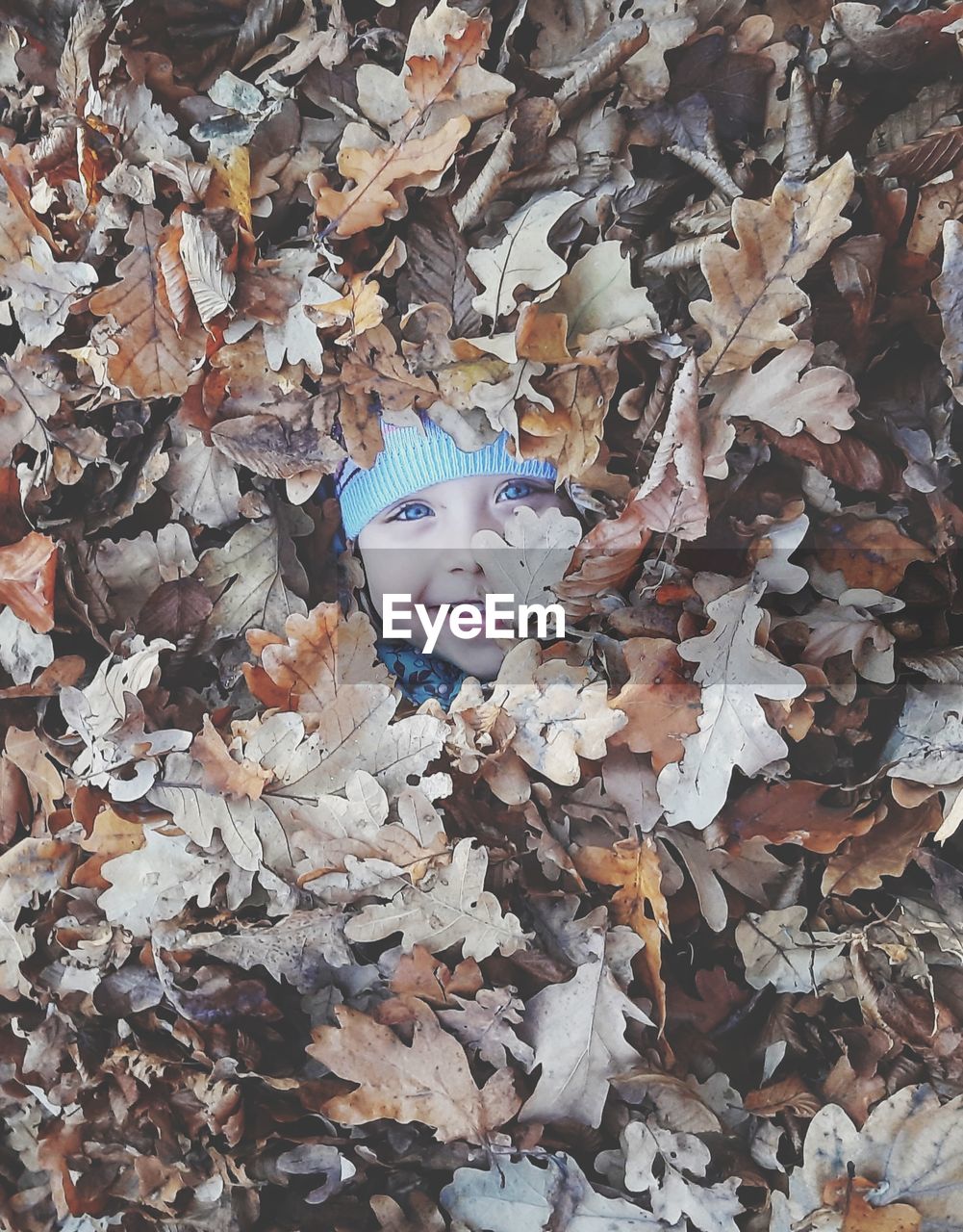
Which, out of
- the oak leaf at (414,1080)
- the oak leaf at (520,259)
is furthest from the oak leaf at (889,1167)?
the oak leaf at (520,259)

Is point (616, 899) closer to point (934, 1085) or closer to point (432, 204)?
point (934, 1085)

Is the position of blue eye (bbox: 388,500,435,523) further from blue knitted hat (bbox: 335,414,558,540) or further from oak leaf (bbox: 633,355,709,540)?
oak leaf (bbox: 633,355,709,540)

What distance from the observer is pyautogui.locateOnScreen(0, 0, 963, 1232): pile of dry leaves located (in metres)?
0.67

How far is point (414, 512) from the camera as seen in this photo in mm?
748

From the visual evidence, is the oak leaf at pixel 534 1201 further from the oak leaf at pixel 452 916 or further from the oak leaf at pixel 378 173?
the oak leaf at pixel 378 173

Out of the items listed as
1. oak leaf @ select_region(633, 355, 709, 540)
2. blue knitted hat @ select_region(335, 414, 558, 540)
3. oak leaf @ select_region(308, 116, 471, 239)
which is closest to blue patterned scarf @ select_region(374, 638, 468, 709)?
blue knitted hat @ select_region(335, 414, 558, 540)

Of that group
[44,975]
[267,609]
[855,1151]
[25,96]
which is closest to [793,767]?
[855,1151]

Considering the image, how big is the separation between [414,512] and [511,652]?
13 centimetres

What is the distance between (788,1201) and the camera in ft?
2.30

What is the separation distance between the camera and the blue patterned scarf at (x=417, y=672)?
764 millimetres

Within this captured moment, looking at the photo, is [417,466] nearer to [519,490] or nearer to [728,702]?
[519,490]

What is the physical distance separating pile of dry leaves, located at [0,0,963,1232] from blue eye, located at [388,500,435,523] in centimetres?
5

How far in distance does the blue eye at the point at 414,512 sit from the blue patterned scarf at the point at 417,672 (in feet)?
0.32

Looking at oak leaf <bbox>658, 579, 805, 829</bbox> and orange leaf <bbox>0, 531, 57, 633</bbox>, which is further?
orange leaf <bbox>0, 531, 57, 633</bbox>
